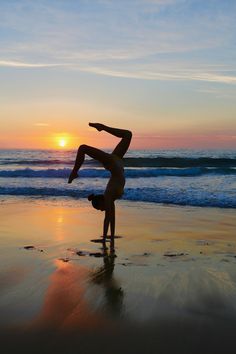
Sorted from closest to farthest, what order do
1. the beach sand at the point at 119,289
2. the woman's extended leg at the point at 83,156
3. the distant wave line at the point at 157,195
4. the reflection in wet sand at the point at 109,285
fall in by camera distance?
the beach sand at the point at 119,289
the reflection in wet sand at the point at 109,285
the woman's extended leg at the point at 83,156
the distant wave line at the point at 157,195

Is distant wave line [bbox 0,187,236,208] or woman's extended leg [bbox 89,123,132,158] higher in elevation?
woman's extended leg [bbox 89,123,132,158]

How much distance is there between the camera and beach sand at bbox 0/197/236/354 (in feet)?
11.6

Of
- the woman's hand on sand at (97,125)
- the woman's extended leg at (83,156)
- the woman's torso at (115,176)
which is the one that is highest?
the woman's hand on sand at (97,125)

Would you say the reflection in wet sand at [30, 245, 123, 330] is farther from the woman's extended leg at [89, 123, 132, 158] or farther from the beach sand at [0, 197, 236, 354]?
the woman's extended leg at [89, 123, 132, 158]

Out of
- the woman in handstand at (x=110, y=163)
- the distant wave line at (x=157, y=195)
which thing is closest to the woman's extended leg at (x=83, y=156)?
the woman in handstand at (x=110, y=163)

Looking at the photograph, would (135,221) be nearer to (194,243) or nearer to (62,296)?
(194,243)

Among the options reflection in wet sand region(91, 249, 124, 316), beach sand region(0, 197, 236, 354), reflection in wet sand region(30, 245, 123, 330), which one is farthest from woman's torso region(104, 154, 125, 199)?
reflection in wet sand region(30, 245, 123, 330)

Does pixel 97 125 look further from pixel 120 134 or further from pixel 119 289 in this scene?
pixel 119 289

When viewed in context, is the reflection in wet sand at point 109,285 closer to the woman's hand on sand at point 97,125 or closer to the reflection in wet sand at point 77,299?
the reflection in wet sand at point 77,299

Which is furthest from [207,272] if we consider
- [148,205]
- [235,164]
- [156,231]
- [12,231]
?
[235,164]

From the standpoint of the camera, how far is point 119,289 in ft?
15.6

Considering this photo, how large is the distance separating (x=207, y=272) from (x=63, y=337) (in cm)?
238

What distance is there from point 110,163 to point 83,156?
564mm

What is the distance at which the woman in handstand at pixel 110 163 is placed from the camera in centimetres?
655
